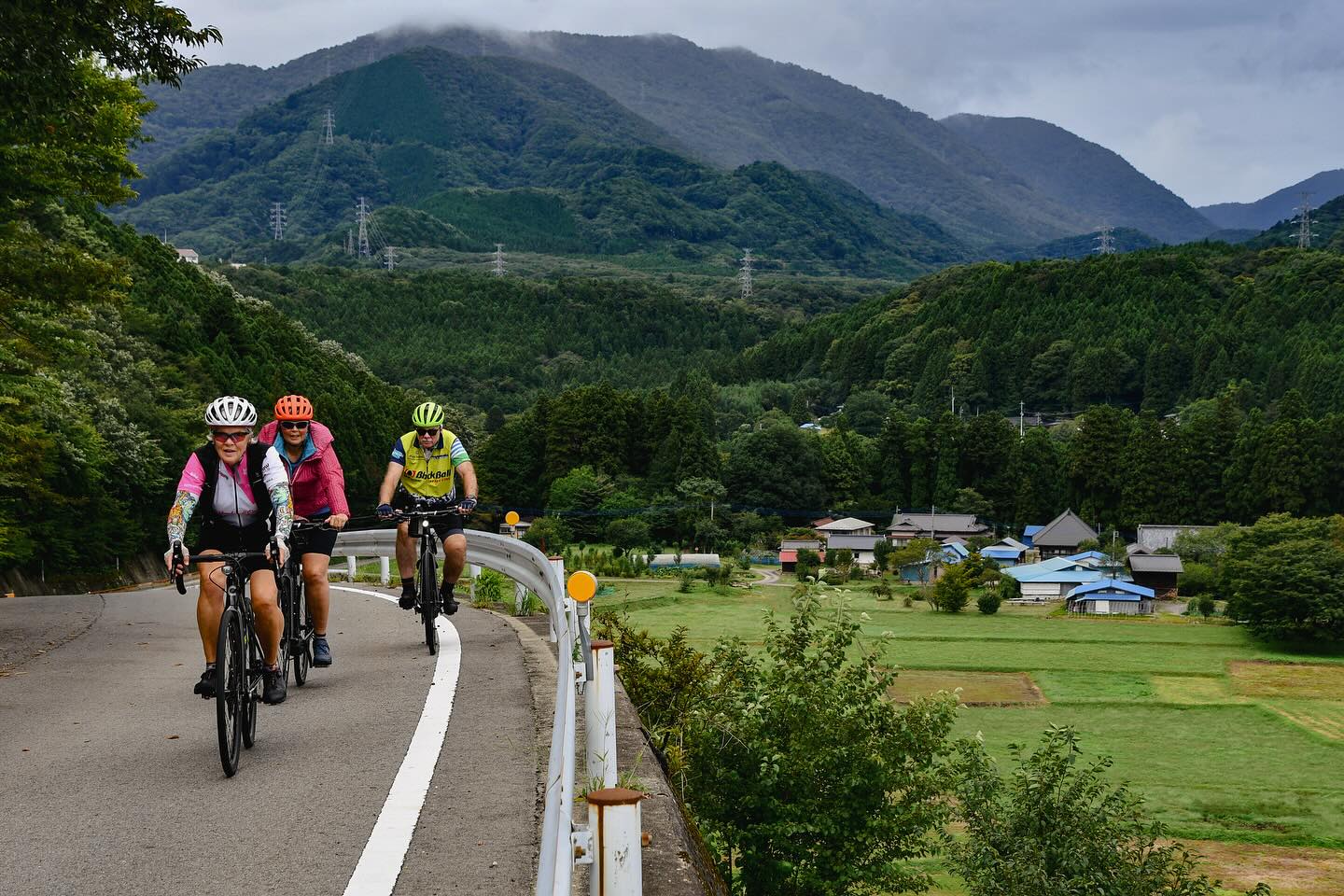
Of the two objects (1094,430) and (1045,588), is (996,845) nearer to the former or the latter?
(1045,588)

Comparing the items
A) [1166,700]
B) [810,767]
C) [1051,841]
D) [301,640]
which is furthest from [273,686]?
[1166,700]

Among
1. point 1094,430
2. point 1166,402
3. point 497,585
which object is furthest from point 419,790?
point 1166,402

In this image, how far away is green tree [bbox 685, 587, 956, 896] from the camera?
11.7 m

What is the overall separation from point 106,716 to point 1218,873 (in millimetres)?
25171

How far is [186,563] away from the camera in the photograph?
698cm

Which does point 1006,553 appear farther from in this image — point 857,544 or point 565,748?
point 565,748

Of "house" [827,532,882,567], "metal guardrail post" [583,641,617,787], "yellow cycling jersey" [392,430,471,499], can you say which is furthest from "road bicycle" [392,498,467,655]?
"house" [827,532,882,567]

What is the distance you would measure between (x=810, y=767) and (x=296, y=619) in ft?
17.4

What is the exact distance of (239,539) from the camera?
7.31 metres

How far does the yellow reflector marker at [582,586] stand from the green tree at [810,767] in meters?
4.61

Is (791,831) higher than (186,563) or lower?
lower

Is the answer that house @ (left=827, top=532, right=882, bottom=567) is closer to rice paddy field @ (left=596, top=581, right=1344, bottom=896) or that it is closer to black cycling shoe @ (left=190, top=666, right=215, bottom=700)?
rice paddy field @ (left=596, top=581, right=1344, bottom=896)

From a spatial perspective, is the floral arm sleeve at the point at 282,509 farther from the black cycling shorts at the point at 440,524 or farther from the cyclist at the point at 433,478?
the black cycling shorts at the point at 440,524

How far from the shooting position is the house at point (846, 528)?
103 m
